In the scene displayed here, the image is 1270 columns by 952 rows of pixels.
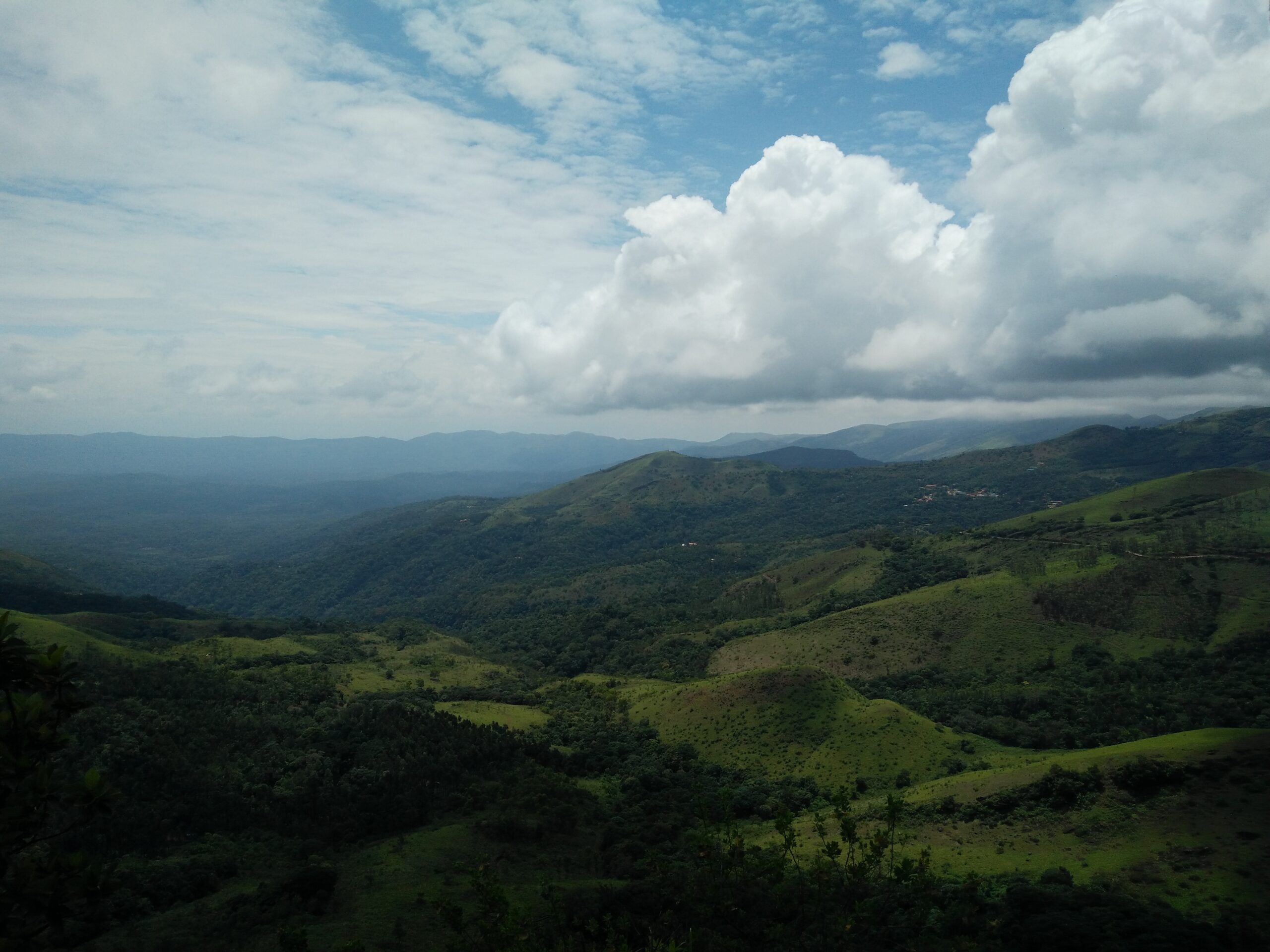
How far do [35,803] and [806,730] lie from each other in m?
97.9

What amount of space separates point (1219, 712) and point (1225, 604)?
39042 mm

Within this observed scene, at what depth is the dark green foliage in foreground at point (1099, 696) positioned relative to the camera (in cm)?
9375

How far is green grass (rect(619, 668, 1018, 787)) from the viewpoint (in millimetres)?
89000

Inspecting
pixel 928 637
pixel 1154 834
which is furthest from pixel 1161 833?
pixel 928 637

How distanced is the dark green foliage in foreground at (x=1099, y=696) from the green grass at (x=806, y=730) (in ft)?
35.5

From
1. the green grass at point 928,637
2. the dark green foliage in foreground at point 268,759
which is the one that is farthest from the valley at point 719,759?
the green grass at point 928,637

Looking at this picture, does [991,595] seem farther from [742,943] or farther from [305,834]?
[305,834]

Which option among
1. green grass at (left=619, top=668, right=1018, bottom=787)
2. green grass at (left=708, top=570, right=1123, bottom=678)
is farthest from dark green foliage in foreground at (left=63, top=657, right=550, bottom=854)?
green grass at (left=708, top=570, right=1123, bottom=678)

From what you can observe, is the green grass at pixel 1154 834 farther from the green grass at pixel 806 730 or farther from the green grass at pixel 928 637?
the green grass at pixel 928 637

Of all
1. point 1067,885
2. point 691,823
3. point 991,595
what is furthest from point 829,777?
point 991,595

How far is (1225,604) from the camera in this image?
121438 millimetres

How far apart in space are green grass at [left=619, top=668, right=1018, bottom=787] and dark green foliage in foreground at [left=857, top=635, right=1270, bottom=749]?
10828mm

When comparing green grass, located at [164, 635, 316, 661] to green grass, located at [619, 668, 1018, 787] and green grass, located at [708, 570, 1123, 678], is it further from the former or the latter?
green grass, located at [708, 570, 1123, 678]

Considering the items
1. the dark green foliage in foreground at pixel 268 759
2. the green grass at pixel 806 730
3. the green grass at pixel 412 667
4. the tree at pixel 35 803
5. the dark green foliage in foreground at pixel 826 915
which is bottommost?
the green grass at pixel 412 667
